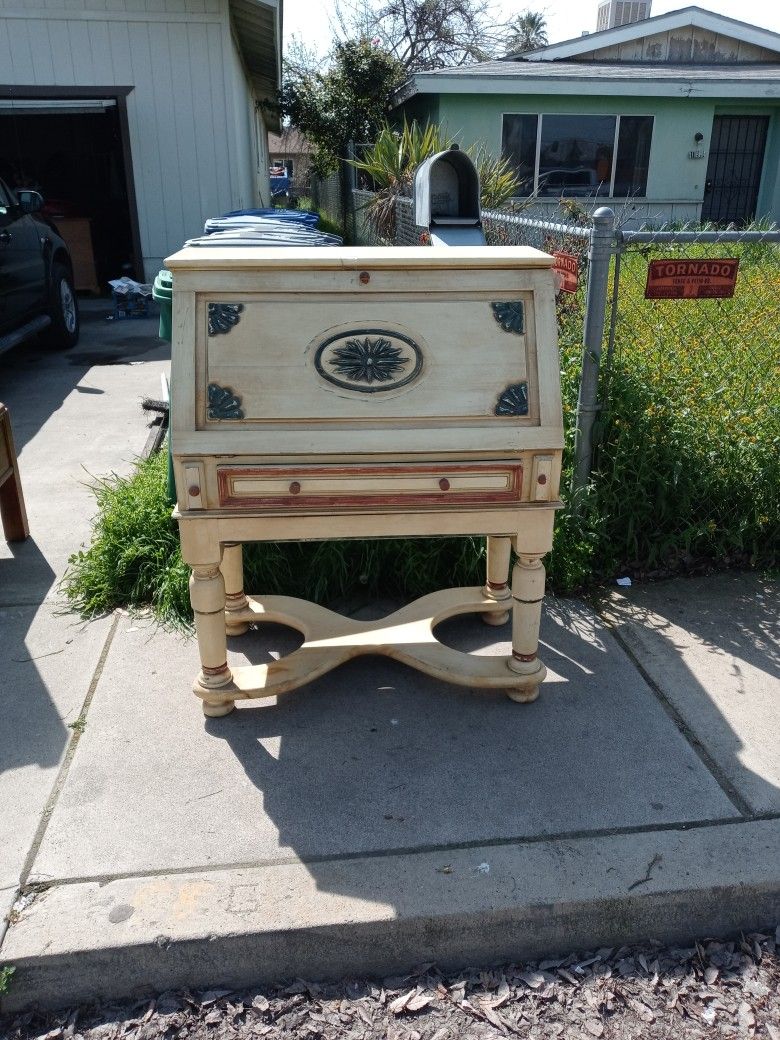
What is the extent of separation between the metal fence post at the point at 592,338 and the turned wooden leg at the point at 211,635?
1.79m

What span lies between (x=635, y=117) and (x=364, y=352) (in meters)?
16.4

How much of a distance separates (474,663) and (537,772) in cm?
49

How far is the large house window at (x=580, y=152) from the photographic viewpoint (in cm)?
1611

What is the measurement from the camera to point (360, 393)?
2459mm

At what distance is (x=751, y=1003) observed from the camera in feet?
6.73

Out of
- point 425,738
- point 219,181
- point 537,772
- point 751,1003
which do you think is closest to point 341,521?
point 425,738

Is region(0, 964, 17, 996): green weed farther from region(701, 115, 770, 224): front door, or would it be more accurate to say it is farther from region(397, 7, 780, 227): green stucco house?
region(701, 115, 770, 224): front door

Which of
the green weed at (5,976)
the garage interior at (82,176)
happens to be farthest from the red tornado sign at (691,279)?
the garage interior at (82,176)

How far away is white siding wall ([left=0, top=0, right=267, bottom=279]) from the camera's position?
10.4 metres

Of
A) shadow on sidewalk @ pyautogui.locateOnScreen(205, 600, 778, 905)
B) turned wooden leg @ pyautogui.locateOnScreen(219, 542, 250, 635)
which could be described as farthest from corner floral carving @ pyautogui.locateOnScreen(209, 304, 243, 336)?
shadow on sidewalk @ pyautogui.locateOnScreen(205, 600, 778, 905)

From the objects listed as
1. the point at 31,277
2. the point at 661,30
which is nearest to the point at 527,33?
the point at 661,30

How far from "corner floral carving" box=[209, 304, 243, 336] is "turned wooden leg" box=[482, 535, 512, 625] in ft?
4.49

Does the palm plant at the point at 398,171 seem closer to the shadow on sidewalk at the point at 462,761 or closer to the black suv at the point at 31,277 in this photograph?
the black suv at the point at 31,277

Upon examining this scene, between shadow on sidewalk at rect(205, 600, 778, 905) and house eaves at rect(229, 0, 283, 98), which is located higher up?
house eaves at rect(229, 0, 283, 98)
